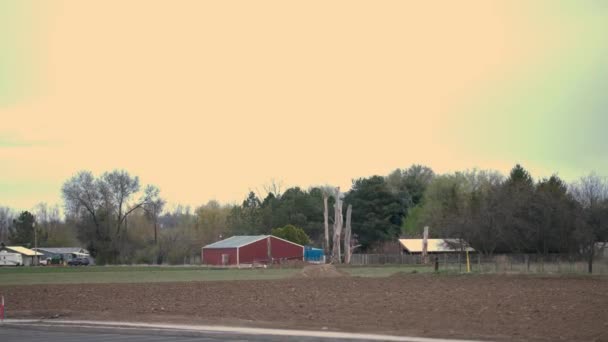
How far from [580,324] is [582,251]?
40280mm

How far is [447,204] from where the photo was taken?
11175 cm

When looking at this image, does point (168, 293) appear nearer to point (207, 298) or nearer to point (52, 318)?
point (207, 298)

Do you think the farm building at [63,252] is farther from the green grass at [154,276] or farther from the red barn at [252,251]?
the green grass at [154,276]

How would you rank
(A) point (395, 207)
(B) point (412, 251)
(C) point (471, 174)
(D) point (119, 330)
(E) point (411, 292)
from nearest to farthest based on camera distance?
(D) point (119, 330) → (E) point (411, 292) → (B) point (412, 251) → (A) point (395, 207) → (C) point (471, 174)

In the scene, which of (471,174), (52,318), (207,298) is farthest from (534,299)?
(471,174)

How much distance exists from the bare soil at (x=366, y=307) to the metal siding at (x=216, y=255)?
59016 millimetres

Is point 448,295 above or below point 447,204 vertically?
below

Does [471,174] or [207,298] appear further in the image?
[471,174]

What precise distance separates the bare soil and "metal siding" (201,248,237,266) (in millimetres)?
59016

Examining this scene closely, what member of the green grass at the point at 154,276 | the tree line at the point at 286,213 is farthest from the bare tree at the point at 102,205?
the green grass at the point at 154,276

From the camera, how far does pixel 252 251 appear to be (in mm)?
105688

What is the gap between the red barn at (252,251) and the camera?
344ft

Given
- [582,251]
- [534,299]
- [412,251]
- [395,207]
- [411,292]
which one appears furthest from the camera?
[395,207]

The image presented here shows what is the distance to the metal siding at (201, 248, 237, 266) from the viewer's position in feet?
344
